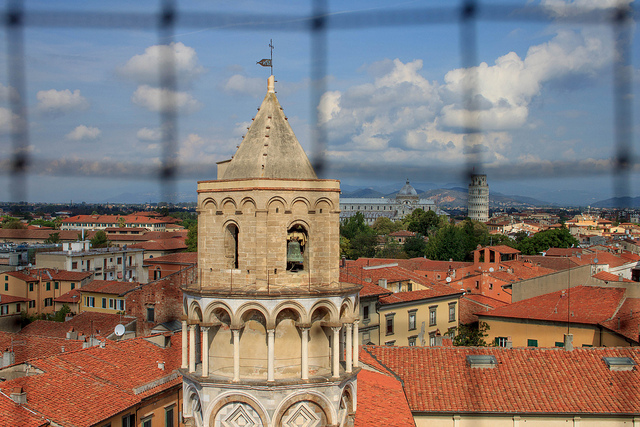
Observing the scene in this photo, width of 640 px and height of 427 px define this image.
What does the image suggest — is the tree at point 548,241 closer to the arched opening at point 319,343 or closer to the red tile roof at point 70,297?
the red tile roof at point 70,297

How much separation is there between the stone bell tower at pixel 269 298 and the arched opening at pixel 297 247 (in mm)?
21

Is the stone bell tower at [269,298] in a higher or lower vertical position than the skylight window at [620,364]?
higher

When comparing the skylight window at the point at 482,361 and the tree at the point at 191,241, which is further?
the tree at the point at 191,241

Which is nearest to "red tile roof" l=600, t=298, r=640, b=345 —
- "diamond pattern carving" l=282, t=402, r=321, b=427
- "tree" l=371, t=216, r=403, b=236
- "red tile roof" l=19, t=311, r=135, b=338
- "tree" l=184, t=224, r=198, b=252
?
"diamond pattern carving" l=282, t=402, r=321, b=427

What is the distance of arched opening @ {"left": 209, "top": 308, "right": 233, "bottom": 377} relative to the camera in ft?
38.2

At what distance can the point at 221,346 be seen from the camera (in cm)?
1177

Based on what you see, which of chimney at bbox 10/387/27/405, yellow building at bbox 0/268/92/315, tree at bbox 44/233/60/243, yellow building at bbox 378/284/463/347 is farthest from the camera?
tree at bbox 44/233/60/243

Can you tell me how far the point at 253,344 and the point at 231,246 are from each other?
6.69 feet

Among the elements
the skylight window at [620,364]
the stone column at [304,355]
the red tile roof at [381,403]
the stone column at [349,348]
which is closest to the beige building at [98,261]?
the red tile roof at [381,403]

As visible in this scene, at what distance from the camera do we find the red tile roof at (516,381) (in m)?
18.0

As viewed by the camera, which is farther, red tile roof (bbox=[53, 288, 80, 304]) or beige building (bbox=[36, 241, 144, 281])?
beige building (bbox=[36, 241, 144, 281])

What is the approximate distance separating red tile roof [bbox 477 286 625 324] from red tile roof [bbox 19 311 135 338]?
19.6m

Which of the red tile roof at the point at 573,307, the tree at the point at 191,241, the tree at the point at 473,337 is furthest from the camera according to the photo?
the tree at the point at 191,241

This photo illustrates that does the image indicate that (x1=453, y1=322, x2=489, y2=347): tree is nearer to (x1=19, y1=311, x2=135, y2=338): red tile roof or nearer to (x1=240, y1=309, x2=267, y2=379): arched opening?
(x1=19, y1=311, x2=135, y2=338): red tile roof
